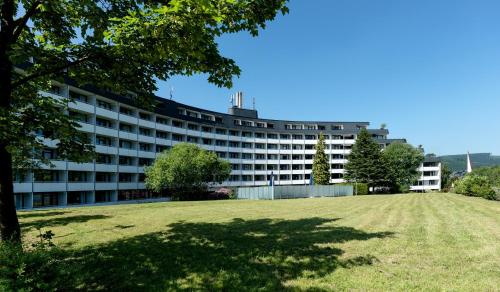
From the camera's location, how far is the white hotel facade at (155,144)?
139 feet

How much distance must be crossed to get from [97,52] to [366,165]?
225 feet

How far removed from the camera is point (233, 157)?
3300 inches

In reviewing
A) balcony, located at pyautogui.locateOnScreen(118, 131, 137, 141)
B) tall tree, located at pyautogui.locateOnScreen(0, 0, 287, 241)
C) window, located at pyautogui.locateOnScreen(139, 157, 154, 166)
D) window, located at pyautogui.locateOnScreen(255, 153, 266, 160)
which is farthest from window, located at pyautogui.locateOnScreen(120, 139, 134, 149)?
tall tree, located at pyautogui.locateOnScreen(0, 0, 287, 241)

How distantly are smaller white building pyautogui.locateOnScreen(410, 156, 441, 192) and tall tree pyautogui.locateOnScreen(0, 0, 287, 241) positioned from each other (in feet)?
371

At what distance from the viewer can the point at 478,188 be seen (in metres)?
44.2

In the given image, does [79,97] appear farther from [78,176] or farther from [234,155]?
[234,155]

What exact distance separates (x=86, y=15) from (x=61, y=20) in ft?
5.88

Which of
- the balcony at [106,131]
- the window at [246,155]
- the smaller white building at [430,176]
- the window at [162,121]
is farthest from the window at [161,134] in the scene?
the smaller white building at [430,176]

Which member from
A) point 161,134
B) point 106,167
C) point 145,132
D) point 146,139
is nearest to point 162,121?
point 161,134

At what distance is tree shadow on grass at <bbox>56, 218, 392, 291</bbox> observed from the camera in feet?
22.6

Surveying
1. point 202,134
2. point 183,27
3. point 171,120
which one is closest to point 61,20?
point 183,27

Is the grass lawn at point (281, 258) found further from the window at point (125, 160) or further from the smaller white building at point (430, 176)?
the smaller white building at point (430, 176)

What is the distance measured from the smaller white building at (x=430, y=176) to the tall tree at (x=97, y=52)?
371 feet

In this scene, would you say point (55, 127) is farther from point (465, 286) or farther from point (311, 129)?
point (311, 129)
